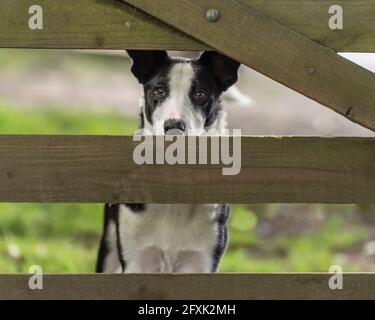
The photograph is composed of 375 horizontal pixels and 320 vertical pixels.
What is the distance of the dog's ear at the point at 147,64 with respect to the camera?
4.21 metres

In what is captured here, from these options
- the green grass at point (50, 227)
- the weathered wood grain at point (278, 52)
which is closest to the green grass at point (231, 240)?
the green grass at point (50, 227)

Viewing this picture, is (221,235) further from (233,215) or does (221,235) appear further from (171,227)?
(233,215)

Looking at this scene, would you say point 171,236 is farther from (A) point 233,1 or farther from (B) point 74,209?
(B) point 74,209

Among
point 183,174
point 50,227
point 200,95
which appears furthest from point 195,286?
point 50,227

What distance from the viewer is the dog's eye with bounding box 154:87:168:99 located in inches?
167

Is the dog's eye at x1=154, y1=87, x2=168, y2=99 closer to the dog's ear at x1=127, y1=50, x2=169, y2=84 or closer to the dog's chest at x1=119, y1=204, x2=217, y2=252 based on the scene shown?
the dog's ear at x1=127, y1=50, x2=169, y2=84

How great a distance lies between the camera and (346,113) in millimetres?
3277

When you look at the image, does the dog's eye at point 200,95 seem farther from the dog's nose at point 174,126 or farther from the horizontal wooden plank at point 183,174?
the horizontal wooden plank at point 183,174

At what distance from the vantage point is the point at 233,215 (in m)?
7.02

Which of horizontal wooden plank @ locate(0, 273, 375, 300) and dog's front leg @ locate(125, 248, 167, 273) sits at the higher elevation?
dog's front leg @ locate(125, 248, 167, 273)

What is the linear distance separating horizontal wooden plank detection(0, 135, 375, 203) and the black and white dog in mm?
770

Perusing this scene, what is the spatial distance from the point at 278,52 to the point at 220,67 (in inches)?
41.0

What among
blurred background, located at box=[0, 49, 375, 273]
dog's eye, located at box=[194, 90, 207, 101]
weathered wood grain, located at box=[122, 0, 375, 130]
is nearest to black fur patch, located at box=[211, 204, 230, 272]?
dog's eye, located at box=[194, 90, 207, 101]

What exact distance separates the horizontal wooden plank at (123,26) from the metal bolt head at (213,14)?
0.10 m
